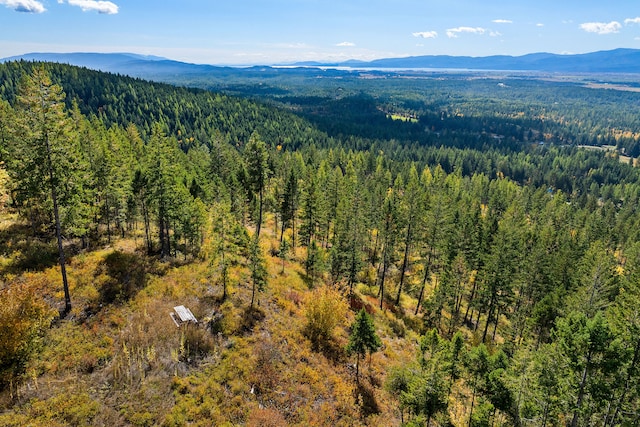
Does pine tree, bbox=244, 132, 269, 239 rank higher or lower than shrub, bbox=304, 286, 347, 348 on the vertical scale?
higher

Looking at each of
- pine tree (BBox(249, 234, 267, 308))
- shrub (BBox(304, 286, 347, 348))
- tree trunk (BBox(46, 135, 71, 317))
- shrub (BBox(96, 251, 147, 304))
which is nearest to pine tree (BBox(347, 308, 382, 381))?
shrub (BBox(304, 286, 347, 348))

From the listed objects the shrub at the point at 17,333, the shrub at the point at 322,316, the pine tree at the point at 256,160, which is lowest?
the shrub at the point at 322,316

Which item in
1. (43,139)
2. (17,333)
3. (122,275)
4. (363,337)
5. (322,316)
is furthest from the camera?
(122,275)

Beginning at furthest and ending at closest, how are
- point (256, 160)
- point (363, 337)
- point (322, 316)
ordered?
point (256, 160) → point (322, 316) → point (363, 337)

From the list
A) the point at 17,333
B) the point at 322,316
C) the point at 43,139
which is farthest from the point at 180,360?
the point at 43,139

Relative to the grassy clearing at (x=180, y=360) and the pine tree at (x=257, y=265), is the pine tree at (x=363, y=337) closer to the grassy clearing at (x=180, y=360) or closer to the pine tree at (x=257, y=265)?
the grassy clearing at (x=180, y=360)

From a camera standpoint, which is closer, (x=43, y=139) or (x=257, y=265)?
(x=43, y=139)

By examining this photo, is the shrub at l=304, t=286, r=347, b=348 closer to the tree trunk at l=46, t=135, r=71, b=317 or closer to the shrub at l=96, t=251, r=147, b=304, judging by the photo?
the shrub at l=96, t=251, r=147, b=304

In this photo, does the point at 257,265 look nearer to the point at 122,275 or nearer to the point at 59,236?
the point at 122,275

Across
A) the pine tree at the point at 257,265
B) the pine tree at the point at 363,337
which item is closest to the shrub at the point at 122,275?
the pine tree at the point at 257,265

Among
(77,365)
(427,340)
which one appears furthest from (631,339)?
(77,365)

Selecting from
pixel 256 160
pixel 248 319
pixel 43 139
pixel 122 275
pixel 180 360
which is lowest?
pixel 248 319
